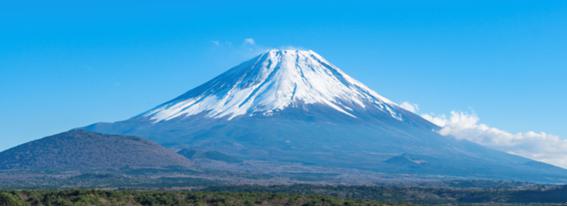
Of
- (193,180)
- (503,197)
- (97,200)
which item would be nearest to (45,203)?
(97,200)

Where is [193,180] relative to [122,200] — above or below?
above

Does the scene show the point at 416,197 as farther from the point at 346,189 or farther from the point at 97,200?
the point at 97,200

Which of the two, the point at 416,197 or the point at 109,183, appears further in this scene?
the point at 109,183

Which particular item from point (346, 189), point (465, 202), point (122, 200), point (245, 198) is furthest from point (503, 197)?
point (122, 200)

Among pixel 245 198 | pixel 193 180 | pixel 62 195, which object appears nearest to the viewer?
pixel 62 195

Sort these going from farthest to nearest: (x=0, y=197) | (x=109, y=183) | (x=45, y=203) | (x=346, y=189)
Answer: (x=109, y=183) < (x=346, y=189) < (x=45, y=203) < (x=0, y=197)

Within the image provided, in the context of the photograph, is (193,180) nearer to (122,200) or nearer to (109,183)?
(109,183)

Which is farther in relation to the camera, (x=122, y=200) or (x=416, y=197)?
(x=416, y=197)

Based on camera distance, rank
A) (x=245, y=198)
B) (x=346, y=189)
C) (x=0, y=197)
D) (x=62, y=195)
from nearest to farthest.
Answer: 1. (x=0, y=197)
2. (x=62, y=195)
3. (x=245, y=198)
4. (x=346, y=189)

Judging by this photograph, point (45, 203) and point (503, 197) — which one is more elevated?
point (503, 197)
